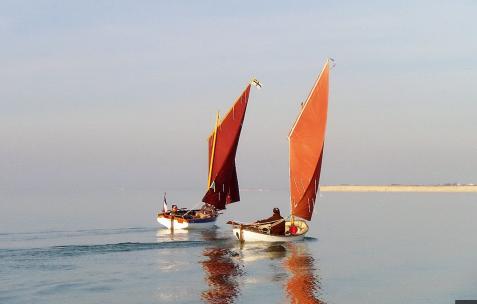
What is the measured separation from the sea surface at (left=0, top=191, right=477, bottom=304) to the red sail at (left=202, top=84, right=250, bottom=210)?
14.7 feet

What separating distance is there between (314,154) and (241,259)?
11.5 meters

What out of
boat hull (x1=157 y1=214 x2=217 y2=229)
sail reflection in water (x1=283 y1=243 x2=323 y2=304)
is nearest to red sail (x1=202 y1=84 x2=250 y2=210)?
boat hull (x1=157 y1=214 x2=217 y2=229)

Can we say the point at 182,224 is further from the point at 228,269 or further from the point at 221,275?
the point at 221,275

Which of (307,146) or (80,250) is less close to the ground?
(307,146)

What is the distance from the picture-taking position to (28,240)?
67688mm

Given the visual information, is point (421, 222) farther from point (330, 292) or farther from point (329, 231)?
point (330, 292)

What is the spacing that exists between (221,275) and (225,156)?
29.2 meters

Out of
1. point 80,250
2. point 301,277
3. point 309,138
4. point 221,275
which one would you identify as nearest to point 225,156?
point 309,138

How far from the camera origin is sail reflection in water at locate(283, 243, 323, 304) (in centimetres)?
3800

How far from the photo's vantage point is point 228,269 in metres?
47.6

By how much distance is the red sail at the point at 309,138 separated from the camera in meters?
57.3

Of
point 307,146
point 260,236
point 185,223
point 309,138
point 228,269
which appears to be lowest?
point 228,269

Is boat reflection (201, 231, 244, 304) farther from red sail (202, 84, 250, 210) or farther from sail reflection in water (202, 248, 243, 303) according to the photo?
red sail (202, 84, 250, 210)

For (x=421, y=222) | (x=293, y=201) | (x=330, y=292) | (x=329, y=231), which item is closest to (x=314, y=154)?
(x=293, y=201)
